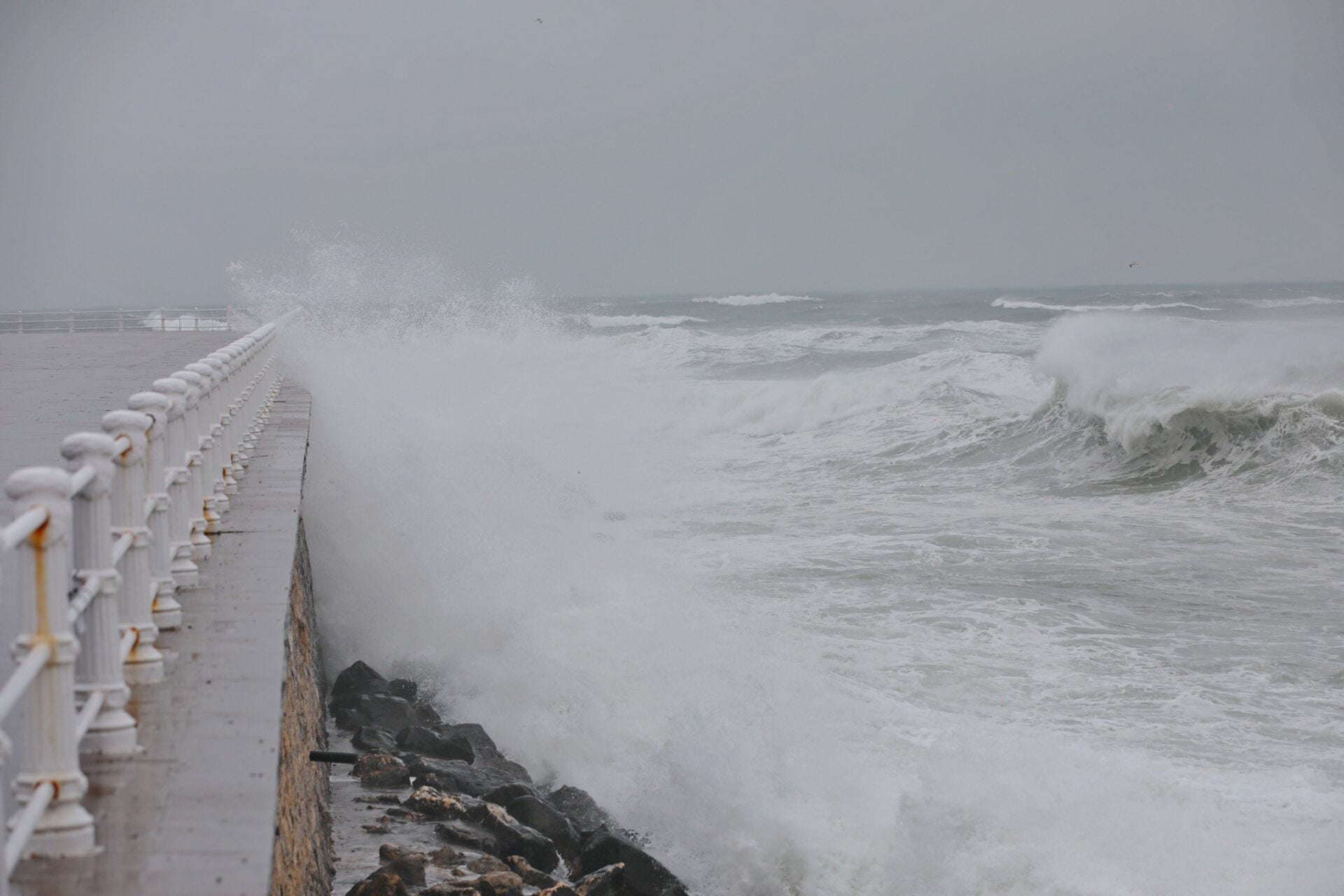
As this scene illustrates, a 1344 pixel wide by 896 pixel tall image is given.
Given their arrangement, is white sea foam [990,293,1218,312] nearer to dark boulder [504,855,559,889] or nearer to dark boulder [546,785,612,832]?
dark boulder [546,785,612,832]

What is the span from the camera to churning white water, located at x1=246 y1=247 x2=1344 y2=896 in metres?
7.26

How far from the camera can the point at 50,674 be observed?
108 inches

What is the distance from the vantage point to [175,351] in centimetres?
2112

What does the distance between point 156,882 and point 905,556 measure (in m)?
12.2

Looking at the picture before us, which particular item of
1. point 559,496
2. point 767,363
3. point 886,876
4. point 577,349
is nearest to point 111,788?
point 886,876

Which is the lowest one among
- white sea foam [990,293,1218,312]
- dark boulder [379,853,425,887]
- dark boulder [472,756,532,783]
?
dark boulder [472,756,532,783]

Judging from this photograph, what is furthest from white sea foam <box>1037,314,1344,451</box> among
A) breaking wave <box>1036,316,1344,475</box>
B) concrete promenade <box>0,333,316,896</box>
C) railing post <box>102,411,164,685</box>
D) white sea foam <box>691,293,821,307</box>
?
white sea foam <box>691,293,821,307</box>

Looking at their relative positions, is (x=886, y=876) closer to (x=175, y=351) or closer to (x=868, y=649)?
(x=868, y=649)

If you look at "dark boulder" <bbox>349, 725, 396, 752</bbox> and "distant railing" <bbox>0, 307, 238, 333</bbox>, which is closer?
"dark boulder" <bbox>349, 725, 396, 752</bbox>

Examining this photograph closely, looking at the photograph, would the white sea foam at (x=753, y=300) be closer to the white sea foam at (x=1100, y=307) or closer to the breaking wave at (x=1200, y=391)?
the white sea foam at (x=1100, y=307)

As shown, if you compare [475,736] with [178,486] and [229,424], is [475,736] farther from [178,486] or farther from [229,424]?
[178,486]

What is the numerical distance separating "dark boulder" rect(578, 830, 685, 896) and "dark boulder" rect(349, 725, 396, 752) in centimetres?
195

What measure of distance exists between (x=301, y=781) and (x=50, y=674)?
8.34 feet

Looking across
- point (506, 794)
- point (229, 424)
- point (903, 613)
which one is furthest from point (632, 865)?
point (903, 613)
